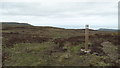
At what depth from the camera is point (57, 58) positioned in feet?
76.6

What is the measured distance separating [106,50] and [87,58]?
4.82 metres

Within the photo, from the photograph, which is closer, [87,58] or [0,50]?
[87,58]

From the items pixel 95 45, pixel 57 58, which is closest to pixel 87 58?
pixel 57 58

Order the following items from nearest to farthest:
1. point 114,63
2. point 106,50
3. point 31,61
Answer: point 114,63, point 31,61, point 106,50

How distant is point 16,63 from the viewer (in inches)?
872

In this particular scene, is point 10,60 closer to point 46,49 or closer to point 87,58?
point 46,49

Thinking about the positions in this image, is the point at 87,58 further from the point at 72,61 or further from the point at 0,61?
the point at 0,61

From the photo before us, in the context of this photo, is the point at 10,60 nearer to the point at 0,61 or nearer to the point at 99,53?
the point at 0,61

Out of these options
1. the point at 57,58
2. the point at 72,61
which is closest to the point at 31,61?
the point at 57,58

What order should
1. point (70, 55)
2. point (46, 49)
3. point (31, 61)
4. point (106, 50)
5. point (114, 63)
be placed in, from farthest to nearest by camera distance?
point (46, 49) → point (106, 50) → point (70, 55) → point (31, 61) → point (114, 63)

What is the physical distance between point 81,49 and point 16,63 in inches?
368

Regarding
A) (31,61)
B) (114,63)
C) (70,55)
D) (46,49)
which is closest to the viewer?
(114,63)

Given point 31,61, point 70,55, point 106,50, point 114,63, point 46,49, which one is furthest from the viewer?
point 46,49

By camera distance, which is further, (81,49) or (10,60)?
(81,49)
